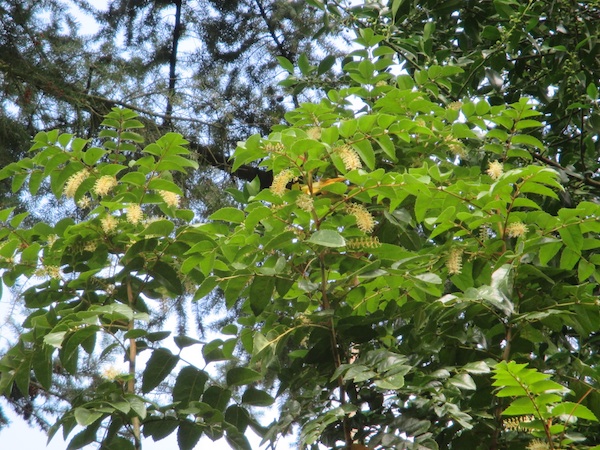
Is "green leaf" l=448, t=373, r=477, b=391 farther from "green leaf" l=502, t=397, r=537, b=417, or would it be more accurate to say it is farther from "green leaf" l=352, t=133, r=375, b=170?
"green leaf" l=352, t=133, r=375, b=170

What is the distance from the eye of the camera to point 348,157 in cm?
136

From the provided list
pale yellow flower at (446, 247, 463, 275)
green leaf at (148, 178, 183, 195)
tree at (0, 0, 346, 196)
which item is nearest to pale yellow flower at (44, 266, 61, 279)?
green leaf at (148, 178, 183, 195)

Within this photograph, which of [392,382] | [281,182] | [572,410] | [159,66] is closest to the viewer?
[572,410]

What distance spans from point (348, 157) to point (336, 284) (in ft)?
0.79

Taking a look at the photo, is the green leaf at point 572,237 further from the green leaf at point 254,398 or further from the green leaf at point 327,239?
the green leaf at point 254,398

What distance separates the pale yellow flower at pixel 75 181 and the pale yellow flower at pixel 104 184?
40mm

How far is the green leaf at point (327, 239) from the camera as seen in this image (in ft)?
3.94

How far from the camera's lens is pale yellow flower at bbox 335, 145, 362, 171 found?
4.47 ft

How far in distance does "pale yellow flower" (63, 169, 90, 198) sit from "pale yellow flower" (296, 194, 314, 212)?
1.60 feet

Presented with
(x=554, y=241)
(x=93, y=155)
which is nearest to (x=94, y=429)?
(x=93, y=155)

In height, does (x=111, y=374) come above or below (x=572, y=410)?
above

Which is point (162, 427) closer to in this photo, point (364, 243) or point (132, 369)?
point (132, 369)

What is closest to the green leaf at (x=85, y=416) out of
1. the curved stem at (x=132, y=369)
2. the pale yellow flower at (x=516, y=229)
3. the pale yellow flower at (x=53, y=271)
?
the curved stem at (x=132, y=369)

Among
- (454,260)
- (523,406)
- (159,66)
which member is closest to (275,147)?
(454,260)
